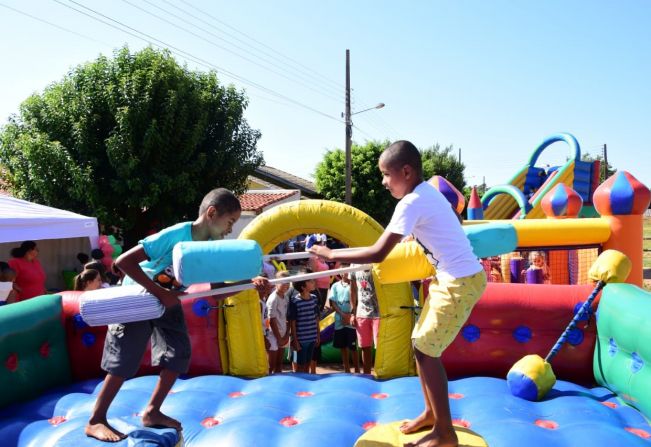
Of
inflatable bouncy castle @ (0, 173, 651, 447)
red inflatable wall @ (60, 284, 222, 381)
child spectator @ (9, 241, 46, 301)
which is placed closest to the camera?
inflatable bouncy castle @ (0, 173, 651, 447)

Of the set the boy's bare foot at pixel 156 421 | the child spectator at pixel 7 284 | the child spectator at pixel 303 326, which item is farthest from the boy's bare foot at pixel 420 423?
the child spectator at pixel 7 284

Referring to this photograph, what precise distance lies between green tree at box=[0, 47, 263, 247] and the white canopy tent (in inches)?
62.0

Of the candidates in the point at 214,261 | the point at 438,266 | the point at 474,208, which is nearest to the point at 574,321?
the point at 438,266

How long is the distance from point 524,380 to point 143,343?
247 cm

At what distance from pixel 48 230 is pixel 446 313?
692 cm

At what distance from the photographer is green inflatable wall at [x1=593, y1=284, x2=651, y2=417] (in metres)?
3.28

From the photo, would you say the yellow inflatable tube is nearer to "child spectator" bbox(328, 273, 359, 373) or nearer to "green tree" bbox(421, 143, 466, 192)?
"child spectator" bbox(328, 273, 359, 373)

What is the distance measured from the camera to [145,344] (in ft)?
9.84

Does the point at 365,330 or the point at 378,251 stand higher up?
the point at 378,251

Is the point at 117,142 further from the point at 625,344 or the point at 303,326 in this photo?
the point at 625,344

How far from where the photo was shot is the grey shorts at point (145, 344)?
288cm

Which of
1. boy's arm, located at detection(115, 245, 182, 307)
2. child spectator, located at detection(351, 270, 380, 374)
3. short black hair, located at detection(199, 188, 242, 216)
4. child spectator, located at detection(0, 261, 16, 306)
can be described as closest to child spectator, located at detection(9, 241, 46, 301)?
child spectator, located at detection(0, 261, 16, 306)

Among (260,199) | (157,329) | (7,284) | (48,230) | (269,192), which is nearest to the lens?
(157,329)

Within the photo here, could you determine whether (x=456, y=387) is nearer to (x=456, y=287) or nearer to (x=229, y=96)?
(x=456, y=287)
